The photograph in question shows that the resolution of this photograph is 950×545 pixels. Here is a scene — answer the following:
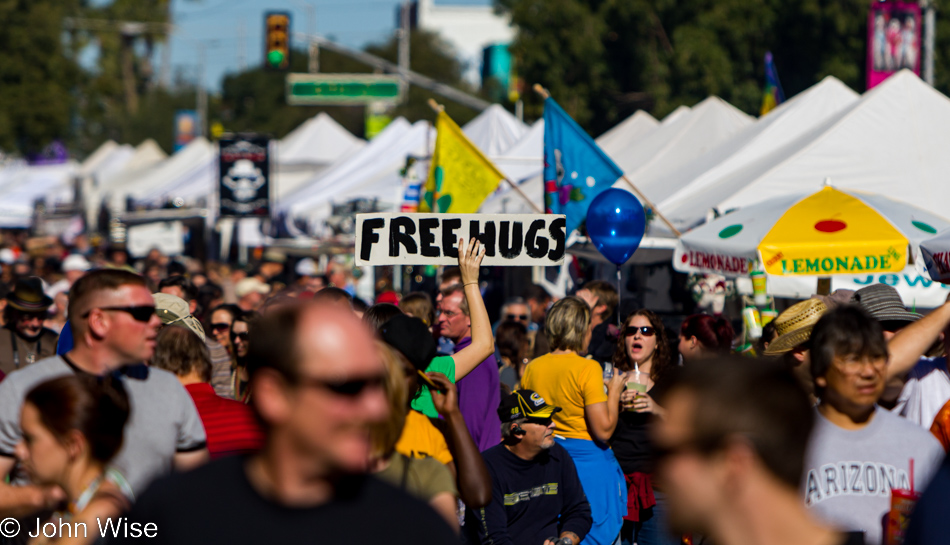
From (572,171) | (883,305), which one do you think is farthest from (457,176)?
(883,305)

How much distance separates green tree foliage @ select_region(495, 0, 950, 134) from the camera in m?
31.2

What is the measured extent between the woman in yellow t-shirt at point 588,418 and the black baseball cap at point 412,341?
76.3 inches

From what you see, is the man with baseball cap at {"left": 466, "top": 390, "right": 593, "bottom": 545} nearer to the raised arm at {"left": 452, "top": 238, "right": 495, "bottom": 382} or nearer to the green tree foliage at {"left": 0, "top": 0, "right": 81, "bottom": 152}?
the raised arm at {"left": 452, "top": 238, "right": 495, "bottom": 382}

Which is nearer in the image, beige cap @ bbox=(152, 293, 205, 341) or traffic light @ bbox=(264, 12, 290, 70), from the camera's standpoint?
beige cap @ bbox=(152, 293, 205, 341)

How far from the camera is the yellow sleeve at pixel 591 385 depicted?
18.3 ft

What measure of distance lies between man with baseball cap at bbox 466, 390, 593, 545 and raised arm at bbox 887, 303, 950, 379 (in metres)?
1.85

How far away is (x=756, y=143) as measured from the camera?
13.0 m

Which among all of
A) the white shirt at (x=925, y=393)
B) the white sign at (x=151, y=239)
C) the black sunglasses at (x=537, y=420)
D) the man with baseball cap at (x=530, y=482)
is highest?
the white sign at (x=151, y=239)

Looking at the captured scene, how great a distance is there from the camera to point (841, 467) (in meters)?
3.02

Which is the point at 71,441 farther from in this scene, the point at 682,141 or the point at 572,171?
the point at 682,141

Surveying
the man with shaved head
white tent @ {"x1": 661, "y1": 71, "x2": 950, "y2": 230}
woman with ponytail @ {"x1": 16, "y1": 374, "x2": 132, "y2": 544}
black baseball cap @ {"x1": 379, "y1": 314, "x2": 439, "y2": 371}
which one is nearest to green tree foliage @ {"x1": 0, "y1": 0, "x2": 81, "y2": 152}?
white tent @ {"x1": 661, "y1": 71, "x2": 950, "y2": 230}

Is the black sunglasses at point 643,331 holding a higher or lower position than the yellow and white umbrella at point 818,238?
lower

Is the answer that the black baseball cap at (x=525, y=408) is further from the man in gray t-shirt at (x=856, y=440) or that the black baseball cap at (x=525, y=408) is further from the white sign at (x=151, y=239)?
the white sign at (x=151, y=239)

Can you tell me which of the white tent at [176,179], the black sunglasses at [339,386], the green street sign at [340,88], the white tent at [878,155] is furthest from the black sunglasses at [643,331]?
the green street sign at [340,88]
